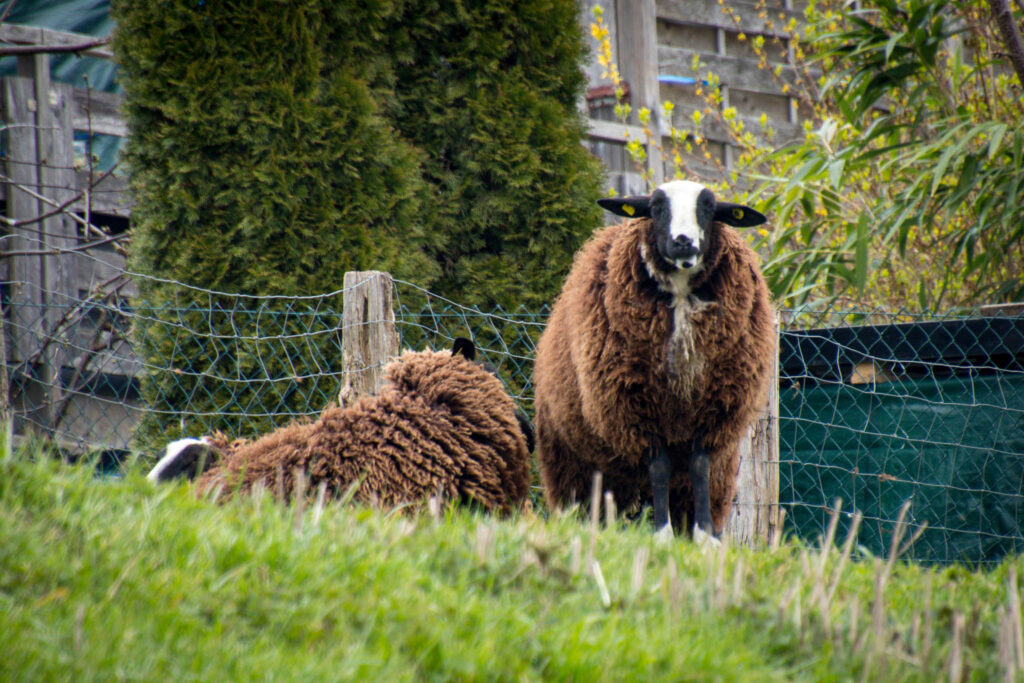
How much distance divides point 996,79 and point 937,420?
3.64 metres

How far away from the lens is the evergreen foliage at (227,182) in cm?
480

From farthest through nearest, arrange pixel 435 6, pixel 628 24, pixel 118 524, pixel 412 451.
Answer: pixel 628 24 → pixel 435 6 → pixel 412 451 → pixel 118 524

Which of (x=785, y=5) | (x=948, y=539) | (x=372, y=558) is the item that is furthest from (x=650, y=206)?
(x=785, y=5)

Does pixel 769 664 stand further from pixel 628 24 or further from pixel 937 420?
pixel 628 24

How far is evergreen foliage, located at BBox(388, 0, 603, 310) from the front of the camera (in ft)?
18.8

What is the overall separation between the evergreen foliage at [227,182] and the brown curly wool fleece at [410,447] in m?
1.20

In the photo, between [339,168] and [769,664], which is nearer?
[769,664]

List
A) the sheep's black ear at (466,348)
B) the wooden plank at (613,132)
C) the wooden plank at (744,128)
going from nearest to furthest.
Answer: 1. the sheep's black ear at (466,348)
2. the wooden plank at (613,132)
3. the wooden plank at (744,128)

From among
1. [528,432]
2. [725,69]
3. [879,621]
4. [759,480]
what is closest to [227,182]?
[528,432]

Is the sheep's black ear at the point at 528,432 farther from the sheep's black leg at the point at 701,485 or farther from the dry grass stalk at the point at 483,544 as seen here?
the dry grass stalk at the point at 483,544

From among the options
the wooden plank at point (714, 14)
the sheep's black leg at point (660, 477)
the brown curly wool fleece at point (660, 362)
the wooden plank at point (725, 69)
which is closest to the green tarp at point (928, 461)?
the brown curly wool fleece at point (660, 362)

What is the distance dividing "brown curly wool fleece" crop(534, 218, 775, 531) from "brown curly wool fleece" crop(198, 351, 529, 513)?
35 centimetres

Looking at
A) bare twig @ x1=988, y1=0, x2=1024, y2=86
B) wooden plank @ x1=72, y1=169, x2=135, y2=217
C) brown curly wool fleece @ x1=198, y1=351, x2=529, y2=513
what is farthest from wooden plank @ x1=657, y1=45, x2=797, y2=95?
brown curly wool fleece @ x1=198, y1=351, x2=529, y2=513

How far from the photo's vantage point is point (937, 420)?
4992 millimetres
